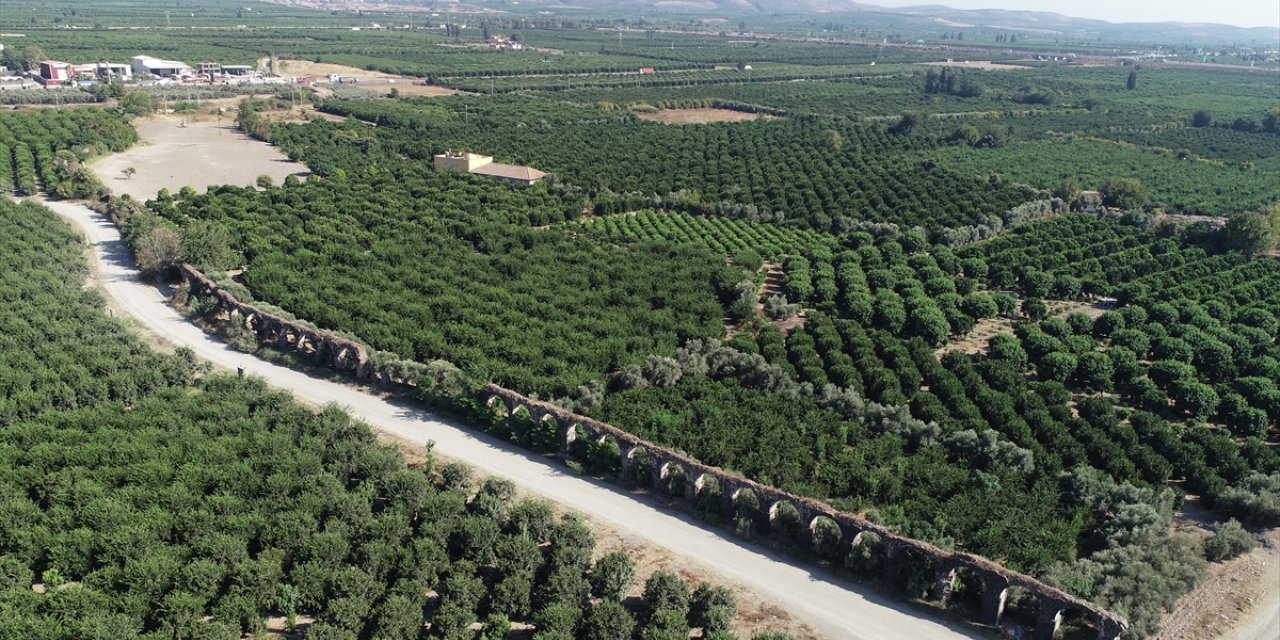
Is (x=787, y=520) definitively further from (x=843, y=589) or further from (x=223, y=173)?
(x=223, y=173)

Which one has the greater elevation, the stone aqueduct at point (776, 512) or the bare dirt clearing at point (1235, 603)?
Result: the stone aqueduct at point (776, 512)

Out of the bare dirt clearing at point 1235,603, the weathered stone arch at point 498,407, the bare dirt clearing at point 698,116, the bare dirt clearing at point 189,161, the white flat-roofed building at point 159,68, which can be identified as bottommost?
the bare dirt clearing at point 1235,603

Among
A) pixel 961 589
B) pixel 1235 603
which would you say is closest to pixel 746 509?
pixel 961 589

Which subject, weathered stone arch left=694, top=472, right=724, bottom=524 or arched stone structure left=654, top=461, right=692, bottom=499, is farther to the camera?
arched stone structure left=654, top=461, right=692, bottom=499

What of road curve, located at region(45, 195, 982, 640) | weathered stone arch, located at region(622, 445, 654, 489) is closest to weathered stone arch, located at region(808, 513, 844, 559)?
road curve, located at region(45, 195, 982, 640)

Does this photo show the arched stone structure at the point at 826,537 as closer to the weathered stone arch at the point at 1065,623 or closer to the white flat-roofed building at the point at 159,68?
the weathered stone arch at the point at 1065,623

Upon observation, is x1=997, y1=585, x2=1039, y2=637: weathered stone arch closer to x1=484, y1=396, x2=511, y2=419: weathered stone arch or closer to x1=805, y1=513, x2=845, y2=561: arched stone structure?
x1=805, y1=513, x2=845, y2=561: arched stone structure

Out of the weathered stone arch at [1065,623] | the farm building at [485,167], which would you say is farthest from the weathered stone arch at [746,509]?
the farm building at [485,167]
